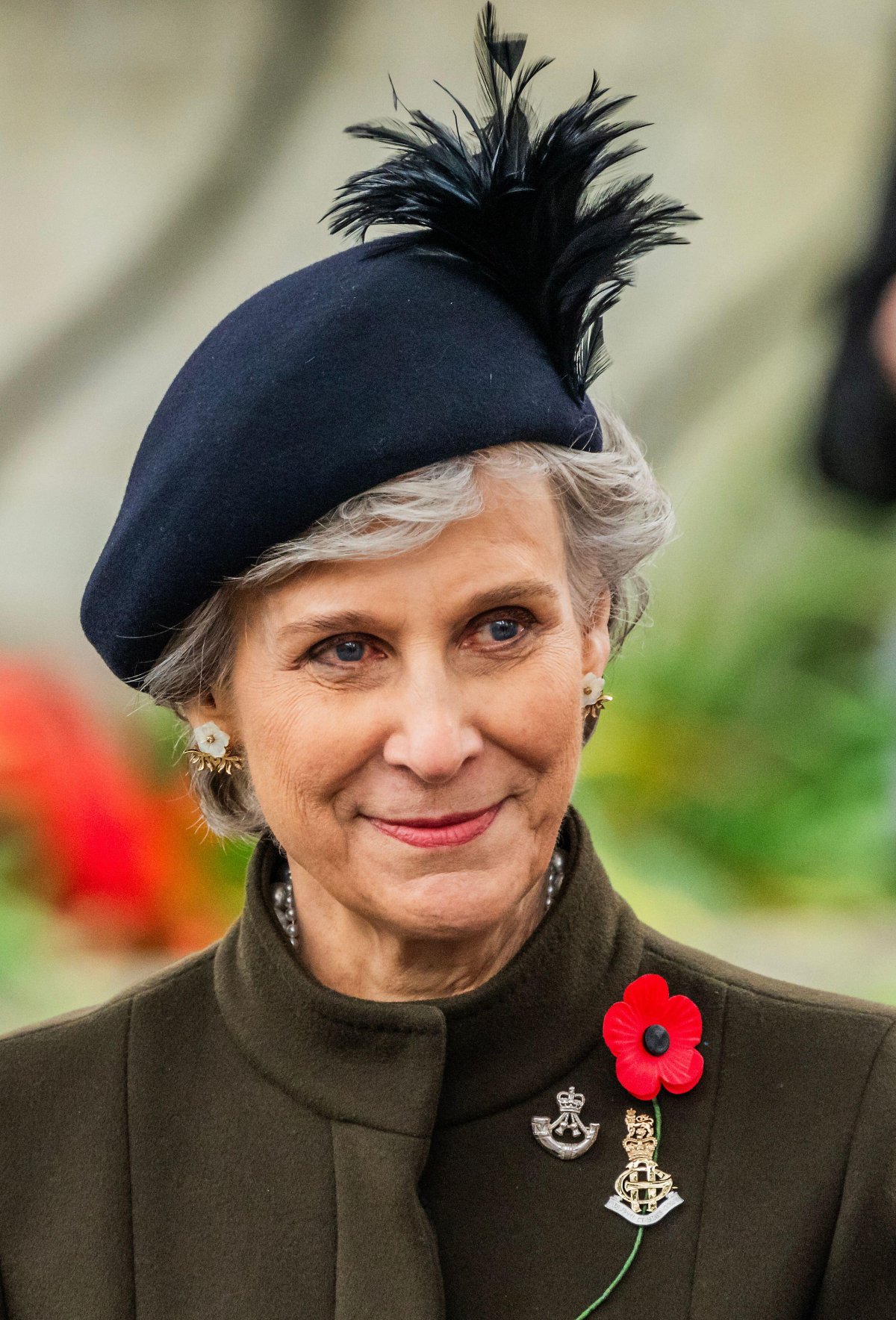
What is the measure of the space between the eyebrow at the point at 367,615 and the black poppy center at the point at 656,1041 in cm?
59

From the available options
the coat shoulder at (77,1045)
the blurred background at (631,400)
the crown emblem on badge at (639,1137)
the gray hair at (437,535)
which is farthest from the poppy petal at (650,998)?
the blurred background at (631,400)

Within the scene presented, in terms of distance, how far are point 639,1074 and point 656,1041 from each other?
0.05 metres

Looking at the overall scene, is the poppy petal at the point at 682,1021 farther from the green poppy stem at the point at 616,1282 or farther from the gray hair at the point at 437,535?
the gray hair at the point at 437,535

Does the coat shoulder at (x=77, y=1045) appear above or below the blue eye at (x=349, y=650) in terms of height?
below

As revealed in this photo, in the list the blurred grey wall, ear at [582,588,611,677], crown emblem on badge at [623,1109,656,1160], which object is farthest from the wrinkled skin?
the blurred grey wall

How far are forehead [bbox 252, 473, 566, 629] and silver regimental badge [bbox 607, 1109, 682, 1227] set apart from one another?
Answer: 0.72 m

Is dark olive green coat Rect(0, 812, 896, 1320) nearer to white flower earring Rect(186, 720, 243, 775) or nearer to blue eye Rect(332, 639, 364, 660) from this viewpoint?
white flower earring Rect(186, 720, 243, 775)

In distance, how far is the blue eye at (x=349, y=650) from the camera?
6.04 ft

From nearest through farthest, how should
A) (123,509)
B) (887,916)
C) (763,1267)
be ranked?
1. (763,1267)
2. (123,509)
3. (887,916)

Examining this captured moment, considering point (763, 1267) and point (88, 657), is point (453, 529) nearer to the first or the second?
point (763, 1267)

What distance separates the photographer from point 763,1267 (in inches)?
70.0

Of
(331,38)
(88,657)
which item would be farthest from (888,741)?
(331,38)

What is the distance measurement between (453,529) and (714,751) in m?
2.91

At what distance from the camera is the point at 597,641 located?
2.08 m
